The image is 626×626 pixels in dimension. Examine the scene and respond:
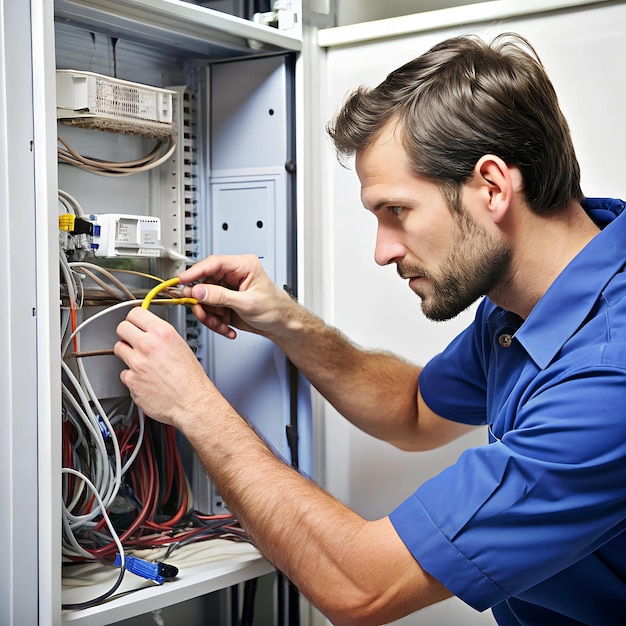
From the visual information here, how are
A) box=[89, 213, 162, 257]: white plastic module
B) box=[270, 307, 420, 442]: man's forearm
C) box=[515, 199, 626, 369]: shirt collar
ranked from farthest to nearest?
box=[270, 307, 420, 442]: man's forearm
box=[89, 213, 162, 257]: white plastic module
box=[515, 199, 626, 369]: shirt collar

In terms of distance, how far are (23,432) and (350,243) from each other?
80cm

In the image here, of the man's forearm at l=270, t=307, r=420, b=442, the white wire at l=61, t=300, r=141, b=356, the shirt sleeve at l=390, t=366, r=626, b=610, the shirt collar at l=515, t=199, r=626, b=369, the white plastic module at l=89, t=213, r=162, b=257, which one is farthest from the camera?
the man's forearm at l=270, t=307, r=420, b=442

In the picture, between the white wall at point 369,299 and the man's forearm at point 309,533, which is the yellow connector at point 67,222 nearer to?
the man's forearm at point 309,533

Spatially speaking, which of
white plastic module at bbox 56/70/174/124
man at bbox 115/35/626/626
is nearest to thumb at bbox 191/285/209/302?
man at bbox 115/35/626/626

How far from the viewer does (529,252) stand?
1.20 metres

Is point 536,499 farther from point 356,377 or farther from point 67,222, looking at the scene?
point 67,222

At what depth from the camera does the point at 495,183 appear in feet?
3.81

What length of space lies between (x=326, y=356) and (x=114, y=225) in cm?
46

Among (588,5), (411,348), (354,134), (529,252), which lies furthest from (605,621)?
(588,5)

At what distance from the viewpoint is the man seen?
3.23 ft

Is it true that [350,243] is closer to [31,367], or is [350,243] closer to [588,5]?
[588,5]

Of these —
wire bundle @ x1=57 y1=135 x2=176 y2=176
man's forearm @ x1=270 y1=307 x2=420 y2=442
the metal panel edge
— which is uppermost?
the metal panel edge

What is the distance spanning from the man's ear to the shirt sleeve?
0.90ft

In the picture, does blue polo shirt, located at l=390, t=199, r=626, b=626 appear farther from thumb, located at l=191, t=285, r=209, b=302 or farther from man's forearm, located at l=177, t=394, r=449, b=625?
thumb, located at l=191, t=285, r=209, b=302
